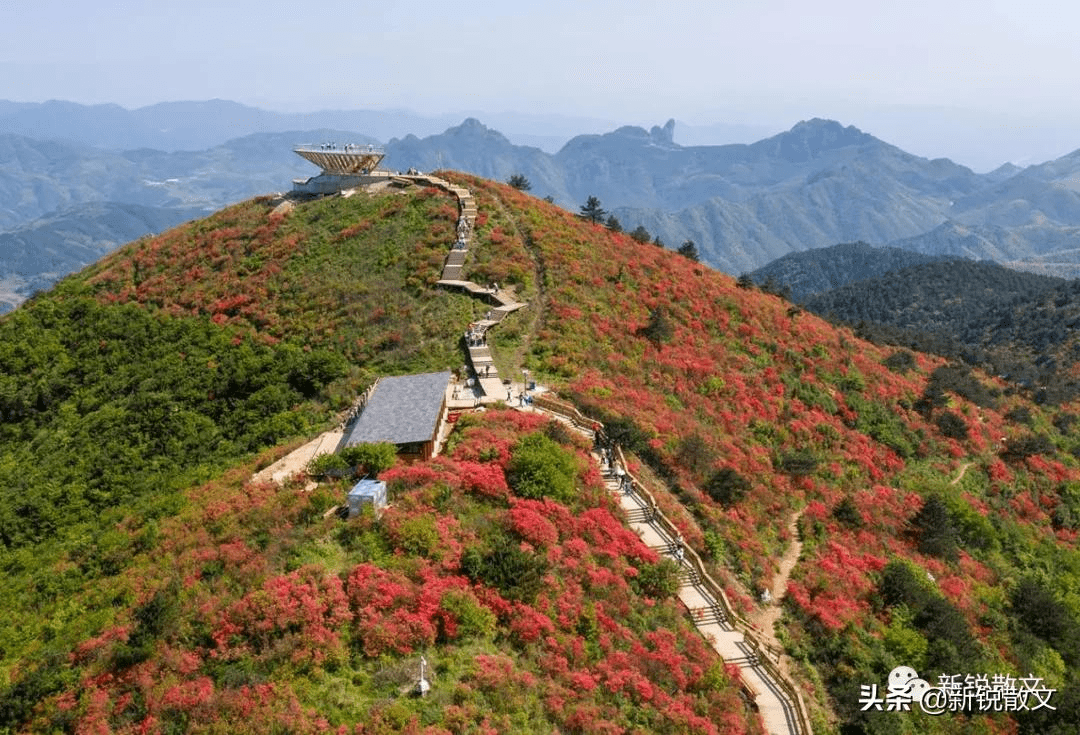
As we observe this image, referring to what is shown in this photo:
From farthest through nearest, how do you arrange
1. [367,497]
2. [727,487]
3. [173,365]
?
[173,365] < [727,487] < [367,497]

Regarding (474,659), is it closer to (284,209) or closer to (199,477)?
(199,477)

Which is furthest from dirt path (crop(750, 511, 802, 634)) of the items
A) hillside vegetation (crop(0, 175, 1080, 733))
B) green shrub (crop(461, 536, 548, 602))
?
green shrub (crop(461, 536, 548, 602))

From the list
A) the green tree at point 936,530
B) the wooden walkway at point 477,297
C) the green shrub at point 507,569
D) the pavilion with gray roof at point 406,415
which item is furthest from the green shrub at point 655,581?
the green tree at point 936,530

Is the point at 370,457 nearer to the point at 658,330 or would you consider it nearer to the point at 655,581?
the point at 655,581

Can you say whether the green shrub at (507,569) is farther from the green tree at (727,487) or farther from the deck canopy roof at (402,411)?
the green tree at (727,487)

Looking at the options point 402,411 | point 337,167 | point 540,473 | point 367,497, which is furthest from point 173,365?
point 337,167

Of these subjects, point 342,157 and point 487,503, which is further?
point 342,157
